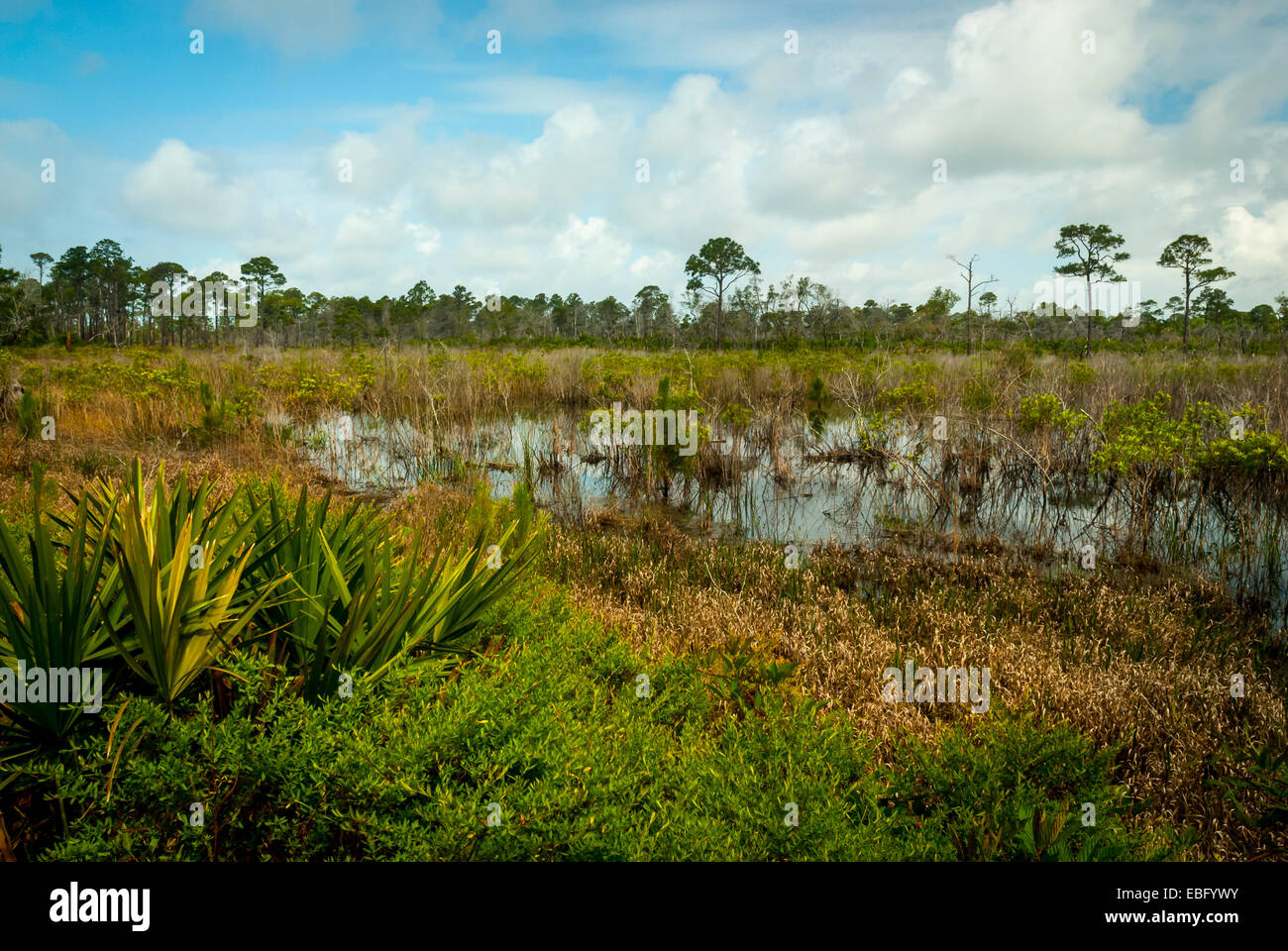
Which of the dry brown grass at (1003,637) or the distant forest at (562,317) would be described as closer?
the dry brown grass at (1003,637)

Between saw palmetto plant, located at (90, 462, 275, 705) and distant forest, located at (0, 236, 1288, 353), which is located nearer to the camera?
saw palmetto plant, located at (90, 462, 275, 705)

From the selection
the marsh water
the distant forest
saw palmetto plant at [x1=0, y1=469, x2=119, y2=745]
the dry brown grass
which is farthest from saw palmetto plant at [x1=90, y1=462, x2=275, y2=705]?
the distant forest

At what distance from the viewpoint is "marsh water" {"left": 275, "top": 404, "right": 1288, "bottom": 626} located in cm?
766

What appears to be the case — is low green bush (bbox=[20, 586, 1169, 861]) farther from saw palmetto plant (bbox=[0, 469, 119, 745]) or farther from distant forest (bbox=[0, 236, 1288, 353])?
distant forest (bbox=[0, 236, 1288, 353])

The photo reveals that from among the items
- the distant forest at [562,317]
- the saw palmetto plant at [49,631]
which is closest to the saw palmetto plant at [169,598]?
the saw palmetto plant at [49,631]

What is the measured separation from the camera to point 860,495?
34.2 ft

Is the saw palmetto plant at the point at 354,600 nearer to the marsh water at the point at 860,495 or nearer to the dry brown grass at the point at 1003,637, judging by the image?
the dry brown grass at the point at 1003,637

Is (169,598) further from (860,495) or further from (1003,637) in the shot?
(860,495)

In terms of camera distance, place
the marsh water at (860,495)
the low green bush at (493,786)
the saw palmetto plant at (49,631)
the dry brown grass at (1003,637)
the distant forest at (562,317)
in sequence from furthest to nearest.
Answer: the distant forest at (562,317) < the marsh water at (860,495) < the dry brown grass at (1003,637) < the saw palmetto plant at (49,631) < the low green bush at (493,786)

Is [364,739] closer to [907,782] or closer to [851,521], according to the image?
[907,782]

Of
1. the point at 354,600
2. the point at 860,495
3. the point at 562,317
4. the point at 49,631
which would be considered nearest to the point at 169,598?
the point at 49,631

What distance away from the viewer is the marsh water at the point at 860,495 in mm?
7656

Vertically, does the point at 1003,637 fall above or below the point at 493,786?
below

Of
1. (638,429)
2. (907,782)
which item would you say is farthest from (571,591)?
(638,429)
